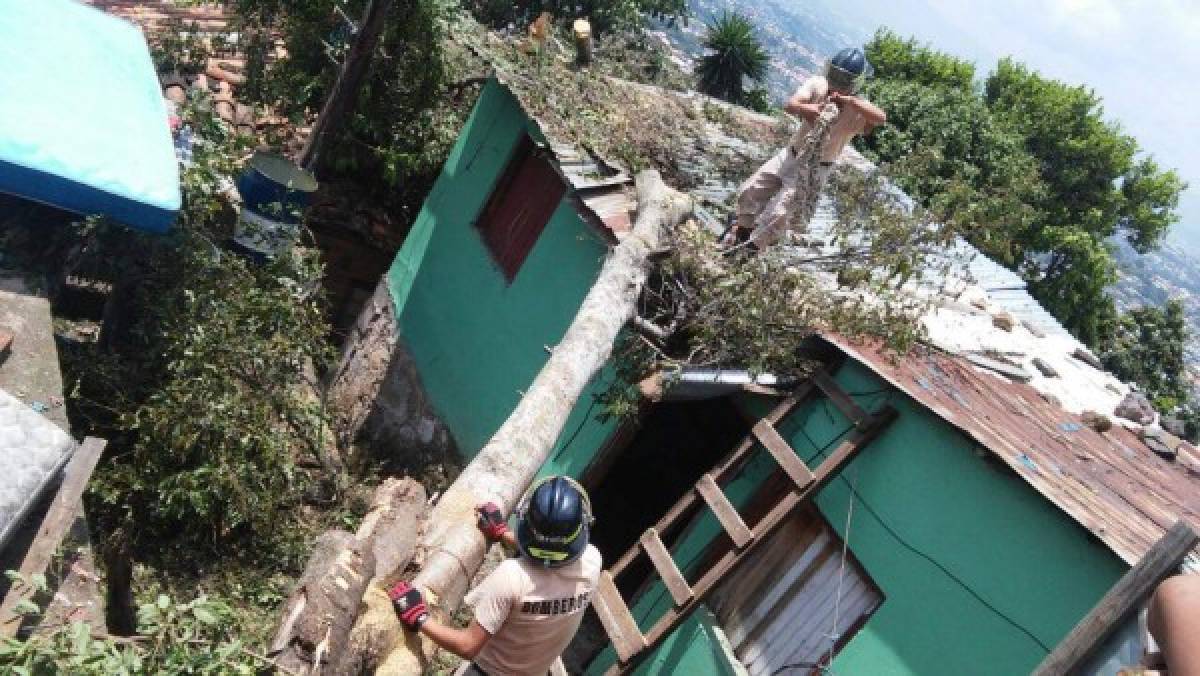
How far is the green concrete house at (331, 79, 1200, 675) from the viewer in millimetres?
5500

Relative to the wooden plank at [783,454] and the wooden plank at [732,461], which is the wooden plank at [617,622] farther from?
the wooden plank at [783,454]

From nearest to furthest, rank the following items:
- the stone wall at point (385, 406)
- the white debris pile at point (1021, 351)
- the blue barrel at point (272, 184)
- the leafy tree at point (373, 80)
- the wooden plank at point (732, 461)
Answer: the wooden plank at point (732, 461), the white debris pile at point (1021, 351), the stone wall at point (385, 406), the blue barrel at point (272, 184), the leafy tree at point (373, 80)

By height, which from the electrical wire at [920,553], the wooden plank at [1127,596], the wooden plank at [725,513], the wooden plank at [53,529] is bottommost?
the wooden plank at [53,529]

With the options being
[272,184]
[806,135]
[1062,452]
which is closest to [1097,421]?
[1062,452]

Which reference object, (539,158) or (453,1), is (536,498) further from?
(453,1)

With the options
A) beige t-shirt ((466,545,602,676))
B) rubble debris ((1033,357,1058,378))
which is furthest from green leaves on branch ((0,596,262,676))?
rubble debris ((1033,357,1058,378))

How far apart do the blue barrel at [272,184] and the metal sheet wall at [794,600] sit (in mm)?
6033

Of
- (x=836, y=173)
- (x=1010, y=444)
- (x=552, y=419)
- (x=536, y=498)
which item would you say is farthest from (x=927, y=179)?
(x=536, y=498)

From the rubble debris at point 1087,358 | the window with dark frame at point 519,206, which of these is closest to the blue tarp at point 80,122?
the window with dark frame at point 519,206

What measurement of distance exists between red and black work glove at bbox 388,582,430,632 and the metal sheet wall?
3340 mm

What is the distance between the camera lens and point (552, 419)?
19.4 ft

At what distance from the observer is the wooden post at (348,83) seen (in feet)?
34.1

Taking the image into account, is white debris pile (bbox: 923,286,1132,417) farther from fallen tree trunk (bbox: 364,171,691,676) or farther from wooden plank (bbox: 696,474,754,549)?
fallen tree trunk (bbox: 364,171,691,676)

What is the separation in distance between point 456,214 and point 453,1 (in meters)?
2.61
